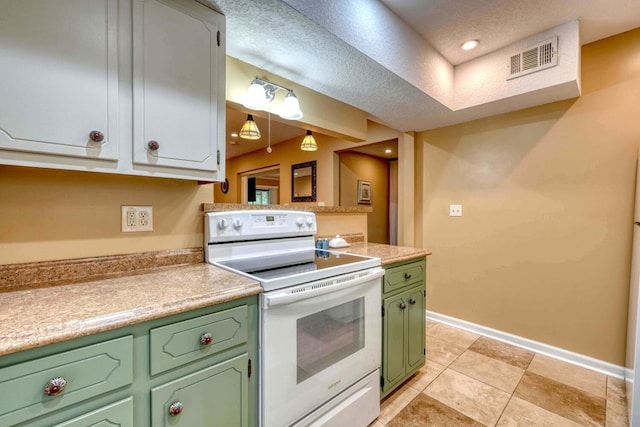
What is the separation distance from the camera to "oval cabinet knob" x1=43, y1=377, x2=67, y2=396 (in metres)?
0.66

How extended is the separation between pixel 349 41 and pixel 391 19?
462 mm

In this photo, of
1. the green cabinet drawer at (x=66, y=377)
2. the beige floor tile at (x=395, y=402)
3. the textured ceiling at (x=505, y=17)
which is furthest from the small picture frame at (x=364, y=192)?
the green cabinet drawer at (x=66, y=377)

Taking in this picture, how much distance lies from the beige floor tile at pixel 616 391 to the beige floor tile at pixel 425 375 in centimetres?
97

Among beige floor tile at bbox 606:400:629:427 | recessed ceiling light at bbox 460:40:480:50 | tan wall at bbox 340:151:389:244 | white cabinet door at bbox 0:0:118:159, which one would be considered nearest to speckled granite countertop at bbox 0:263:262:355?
white cabinet door at bbox 0:0:118:159

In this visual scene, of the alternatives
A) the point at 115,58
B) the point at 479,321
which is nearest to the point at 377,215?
the point at 479,321

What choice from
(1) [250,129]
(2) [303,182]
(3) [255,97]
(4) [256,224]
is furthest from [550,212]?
(2) [303,182]

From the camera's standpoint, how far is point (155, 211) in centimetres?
136

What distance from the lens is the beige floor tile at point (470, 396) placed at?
1614 mm

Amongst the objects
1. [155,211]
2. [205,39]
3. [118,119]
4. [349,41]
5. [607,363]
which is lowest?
[607,363]

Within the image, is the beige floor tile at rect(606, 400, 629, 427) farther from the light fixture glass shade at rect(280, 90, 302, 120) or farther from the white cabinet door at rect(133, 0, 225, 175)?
the light fixture glass shade at rect(280, 90, 302, 120)

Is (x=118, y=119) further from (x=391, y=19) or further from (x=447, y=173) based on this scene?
(x=447, y=173)

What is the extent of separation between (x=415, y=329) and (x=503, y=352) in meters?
1.05

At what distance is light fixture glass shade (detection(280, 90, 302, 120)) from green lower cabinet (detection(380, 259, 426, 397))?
1253 mm

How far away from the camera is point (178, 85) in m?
1.15
